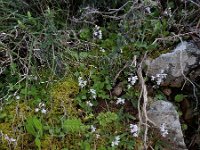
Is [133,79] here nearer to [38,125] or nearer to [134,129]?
[134,129]

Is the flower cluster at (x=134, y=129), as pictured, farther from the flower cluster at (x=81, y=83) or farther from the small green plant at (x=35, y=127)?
the small green plant at (x=35, y=127)

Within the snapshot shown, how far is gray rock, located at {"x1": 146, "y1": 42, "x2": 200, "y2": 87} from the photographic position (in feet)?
8.32

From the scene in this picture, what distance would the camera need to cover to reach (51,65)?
8.38 feet

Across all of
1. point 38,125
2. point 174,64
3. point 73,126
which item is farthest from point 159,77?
point 38,125

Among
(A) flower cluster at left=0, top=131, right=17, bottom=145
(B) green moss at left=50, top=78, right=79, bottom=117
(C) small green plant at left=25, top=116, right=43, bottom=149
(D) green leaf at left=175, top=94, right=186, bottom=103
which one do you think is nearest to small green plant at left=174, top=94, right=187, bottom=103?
(D) green leaf at left=175, top=94, right=186, bottom=103

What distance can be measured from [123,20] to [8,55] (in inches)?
29.5

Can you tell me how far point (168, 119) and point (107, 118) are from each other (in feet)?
1.17

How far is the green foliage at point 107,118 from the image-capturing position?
7.60 feet

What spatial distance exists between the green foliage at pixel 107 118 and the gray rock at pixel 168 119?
0.69 feet

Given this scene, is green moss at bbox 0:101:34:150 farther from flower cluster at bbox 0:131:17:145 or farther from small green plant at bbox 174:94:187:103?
small green plant at bbox 174:94:187:103

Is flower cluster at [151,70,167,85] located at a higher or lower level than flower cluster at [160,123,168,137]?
higher

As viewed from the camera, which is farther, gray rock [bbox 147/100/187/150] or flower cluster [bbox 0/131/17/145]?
gray rock [bbox 147/100/187/150]

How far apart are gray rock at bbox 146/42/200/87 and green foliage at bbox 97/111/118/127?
0.38 meters

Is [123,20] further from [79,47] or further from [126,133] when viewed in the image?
[126,133]
